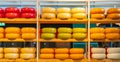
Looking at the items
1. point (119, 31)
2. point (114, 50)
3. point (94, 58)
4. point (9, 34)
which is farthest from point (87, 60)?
point (9, 34)

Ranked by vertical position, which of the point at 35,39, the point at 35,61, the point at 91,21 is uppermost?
the point at 91,21

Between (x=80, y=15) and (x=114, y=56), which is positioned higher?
(x=80, y=15)

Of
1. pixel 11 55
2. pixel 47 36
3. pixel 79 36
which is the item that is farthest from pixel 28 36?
pixel 79 36

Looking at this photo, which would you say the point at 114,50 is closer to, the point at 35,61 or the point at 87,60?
the point at 87,60

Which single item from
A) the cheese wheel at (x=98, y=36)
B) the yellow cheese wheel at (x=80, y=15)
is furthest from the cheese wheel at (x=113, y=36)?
the yellow cheese wheel at (x=80, y=15)

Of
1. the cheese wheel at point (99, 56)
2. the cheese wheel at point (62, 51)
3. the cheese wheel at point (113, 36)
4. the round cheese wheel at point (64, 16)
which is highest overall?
the round cheese wheel at point (64, 16)

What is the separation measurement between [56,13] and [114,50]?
113 centimetres

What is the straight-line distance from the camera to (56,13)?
396cm

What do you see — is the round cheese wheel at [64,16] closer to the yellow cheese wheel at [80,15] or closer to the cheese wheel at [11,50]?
the yellow cheese wheel at [80,15]

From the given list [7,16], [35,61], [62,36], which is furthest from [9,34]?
[62,36]

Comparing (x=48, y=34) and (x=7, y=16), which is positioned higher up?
(x=7, y=16)

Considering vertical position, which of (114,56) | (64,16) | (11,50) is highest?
(64,16)

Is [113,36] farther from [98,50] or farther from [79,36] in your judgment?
[79,36]

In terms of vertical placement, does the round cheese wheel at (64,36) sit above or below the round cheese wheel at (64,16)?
below
